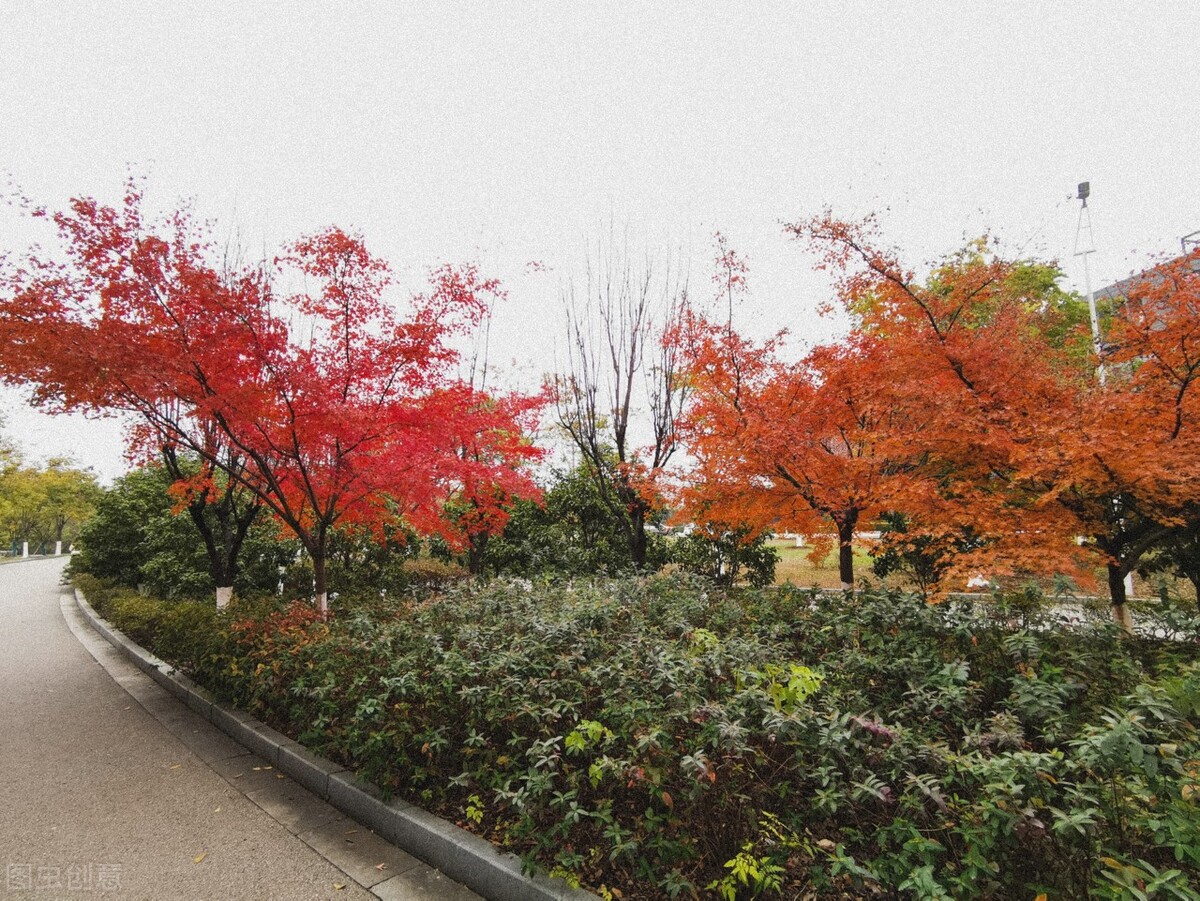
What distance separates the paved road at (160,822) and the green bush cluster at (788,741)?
1.33ft

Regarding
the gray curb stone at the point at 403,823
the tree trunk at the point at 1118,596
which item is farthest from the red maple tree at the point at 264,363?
the tree trunk at the point at 1118,596

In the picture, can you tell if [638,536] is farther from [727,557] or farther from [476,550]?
[476,550]

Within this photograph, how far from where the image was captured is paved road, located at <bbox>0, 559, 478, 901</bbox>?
2832 mm

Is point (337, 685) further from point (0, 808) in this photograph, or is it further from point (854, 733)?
point (854, 733)

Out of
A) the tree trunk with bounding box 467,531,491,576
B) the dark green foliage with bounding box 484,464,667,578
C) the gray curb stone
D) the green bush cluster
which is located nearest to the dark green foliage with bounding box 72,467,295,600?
the tree trunk with bounding box 467,531,491,576

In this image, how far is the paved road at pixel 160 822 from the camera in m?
2.83

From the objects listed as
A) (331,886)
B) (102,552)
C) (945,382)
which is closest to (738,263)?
(945,382)

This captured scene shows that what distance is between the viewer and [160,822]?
345 centimetres

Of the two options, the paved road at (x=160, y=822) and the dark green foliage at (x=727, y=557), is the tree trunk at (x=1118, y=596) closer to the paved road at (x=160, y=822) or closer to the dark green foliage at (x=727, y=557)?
the dark green foliage at (x=727, y=557)

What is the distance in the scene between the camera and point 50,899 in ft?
9.02

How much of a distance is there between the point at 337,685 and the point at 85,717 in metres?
3.50

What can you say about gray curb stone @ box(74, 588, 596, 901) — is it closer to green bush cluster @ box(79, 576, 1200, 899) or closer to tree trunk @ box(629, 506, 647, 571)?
green bush cluster @ box(79, 576, 1200, 899)

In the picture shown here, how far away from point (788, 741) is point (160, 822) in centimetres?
382

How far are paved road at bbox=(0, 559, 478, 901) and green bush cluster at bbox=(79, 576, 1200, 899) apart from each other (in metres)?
0.41
